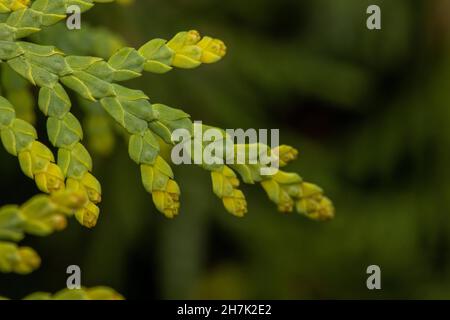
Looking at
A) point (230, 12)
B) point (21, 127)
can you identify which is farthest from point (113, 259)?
point (21, 127)

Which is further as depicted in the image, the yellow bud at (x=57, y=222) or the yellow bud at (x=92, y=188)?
the yellow bud at (x=92, y=188)

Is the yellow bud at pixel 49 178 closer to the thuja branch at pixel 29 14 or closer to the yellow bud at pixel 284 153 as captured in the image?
the thuja branch at pixel 29 14

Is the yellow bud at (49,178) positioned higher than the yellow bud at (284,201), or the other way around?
the yellow bud at (49,178)

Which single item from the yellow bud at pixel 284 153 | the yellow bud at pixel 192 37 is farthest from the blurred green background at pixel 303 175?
the yellow bud at pixel 284 153

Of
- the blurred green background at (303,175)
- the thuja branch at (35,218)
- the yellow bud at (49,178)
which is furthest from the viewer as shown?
the blurred green background at (303,175)

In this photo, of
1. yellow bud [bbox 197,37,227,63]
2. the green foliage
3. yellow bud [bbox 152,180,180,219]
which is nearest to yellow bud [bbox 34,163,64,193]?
the green foliage

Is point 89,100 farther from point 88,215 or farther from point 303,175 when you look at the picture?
point 303,175

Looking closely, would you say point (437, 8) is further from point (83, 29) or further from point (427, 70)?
point (83, 29)
